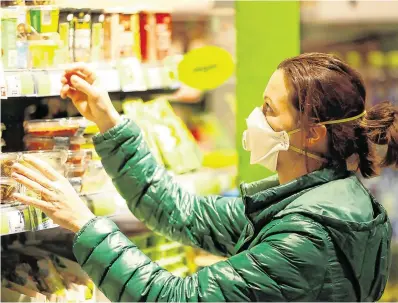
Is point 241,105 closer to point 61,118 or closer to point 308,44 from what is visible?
point 61,118

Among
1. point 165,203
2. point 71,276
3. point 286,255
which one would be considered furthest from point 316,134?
point 71,276

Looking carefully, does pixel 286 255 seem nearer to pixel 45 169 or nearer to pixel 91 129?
pixel 45 169

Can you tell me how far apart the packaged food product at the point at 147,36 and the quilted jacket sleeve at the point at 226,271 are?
3.34 feet

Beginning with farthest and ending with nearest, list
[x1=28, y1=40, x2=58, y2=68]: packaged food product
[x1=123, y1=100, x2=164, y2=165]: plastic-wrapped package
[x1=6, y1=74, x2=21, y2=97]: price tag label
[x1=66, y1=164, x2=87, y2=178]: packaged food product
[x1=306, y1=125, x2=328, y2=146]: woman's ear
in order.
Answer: [x1=123, y1=100, x2=164, y2=165]: plastic-wrapped package, [x1=66, y1=164, x2=87, y2=178]: packaged food product, [x1=28, y1=40, x2=58, y2=68]: packaged food product, [x1=6, y1=74, x2=21, y2=97]: price tag label, [x1=306, y1=125, x2=328, y2=146]: woman's ear

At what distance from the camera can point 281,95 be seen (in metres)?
2.17

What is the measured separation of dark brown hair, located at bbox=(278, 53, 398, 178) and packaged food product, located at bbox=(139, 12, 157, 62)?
31.4 inches

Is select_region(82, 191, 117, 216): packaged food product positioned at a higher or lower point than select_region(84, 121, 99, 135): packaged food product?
lower

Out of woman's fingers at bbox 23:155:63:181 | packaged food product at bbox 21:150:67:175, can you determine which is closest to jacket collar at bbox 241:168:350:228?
woman's fingers at bbox 23:155:63:181

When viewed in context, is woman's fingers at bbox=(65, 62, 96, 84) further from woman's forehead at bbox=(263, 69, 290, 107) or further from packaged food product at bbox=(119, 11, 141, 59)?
woman's forehead at bbox=(263, 69, 290, 107)

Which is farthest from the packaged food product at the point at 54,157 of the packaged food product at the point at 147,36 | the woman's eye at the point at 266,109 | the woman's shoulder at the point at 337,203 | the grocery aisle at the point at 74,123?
the woman's shoulder at the point at 337,203

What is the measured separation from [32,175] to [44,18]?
0.64 meters

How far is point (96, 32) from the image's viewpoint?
2.61 meters

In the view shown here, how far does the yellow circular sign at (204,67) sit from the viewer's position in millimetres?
2967

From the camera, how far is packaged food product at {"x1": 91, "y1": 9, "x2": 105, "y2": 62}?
2598 mm
